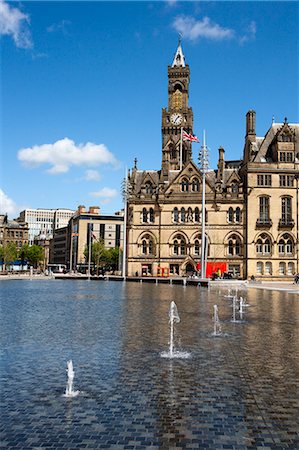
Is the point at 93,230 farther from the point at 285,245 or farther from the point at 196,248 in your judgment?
the point at 285,245

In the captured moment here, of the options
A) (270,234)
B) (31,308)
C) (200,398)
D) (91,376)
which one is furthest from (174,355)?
(270,234)

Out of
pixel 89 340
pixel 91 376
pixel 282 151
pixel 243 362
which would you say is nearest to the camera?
pixel 91 376

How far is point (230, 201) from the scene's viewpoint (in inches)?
3408

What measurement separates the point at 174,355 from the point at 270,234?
7090 centimetres

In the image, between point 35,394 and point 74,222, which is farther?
point 74,222

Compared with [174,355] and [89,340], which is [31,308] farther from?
[174,355]

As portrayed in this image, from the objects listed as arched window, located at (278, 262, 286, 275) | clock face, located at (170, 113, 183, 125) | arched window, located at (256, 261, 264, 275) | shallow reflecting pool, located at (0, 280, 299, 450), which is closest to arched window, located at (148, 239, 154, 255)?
arched window, located at (256, 261, 264, 275)

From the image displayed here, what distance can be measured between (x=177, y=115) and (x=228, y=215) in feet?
118

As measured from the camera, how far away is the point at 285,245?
84625mm

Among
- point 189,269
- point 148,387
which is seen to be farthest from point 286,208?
point 148,387

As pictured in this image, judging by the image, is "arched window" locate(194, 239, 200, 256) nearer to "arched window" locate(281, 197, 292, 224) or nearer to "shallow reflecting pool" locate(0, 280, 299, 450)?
"arched window" locate(281, 197, 292, 224)

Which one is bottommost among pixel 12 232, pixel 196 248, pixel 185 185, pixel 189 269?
pixel 189 269

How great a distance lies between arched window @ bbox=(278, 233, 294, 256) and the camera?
84.4 m

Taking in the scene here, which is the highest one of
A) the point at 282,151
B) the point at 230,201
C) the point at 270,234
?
the point at 282,151
